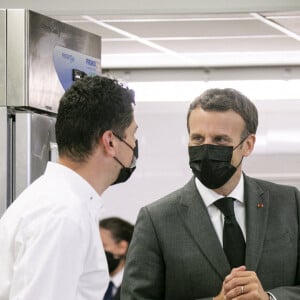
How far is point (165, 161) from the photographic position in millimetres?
6184

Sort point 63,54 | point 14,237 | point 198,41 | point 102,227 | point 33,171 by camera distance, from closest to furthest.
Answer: point 14,237, point 33,171, point 63,54, point 102,227, point 198,41

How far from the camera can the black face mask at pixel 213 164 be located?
2.54 meters

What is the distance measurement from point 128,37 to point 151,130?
73 cm

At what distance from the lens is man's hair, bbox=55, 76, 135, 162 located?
1971 mm

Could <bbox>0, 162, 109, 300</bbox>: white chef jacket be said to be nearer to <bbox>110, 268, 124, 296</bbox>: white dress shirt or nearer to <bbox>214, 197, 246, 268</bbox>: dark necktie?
<bbox>214, 197, 246, 268</bbox>: dark necktie

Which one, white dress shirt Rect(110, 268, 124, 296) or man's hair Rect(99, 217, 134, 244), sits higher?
man's hair Rect(99, 217, 134, 244)

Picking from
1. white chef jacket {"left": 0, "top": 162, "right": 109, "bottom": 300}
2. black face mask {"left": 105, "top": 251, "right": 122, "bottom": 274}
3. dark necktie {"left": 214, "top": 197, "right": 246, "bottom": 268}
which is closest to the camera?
white chef jacket {"left": 0, "top": 162, "right": 109, "bottom": 300}

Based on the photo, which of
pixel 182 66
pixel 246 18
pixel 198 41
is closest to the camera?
pixel 246 18

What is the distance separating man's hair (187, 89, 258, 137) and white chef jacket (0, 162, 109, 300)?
0.77 metres

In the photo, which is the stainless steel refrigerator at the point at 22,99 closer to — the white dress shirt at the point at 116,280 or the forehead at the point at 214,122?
the forehead at the point at 214,122

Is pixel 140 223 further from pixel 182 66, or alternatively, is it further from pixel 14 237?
pixel 182 66

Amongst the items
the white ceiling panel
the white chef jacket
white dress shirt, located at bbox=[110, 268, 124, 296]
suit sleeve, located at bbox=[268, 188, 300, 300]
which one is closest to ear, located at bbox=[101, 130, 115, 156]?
the white chef jacket

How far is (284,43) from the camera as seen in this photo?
621 cm

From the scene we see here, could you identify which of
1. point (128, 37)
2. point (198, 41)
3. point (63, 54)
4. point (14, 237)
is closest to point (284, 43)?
point (198, 41)
